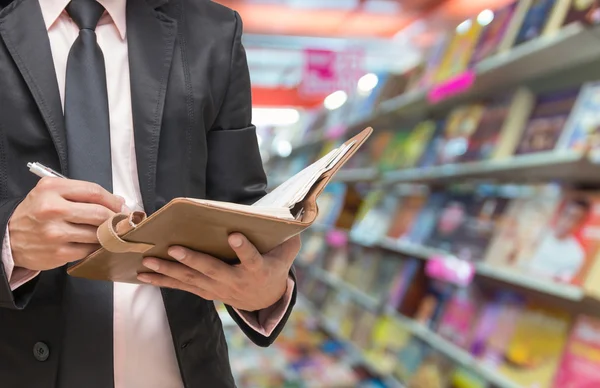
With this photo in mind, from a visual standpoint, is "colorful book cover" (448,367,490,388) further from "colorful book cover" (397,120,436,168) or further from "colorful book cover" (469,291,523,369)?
"colorful book cover" (397,120,436,168)

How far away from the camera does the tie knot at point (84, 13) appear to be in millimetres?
986

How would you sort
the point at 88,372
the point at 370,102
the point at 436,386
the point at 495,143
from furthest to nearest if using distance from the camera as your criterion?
1. the point at 370,102
2. the point at 436,386
3. the point at 495,143
4. the point at 88,372

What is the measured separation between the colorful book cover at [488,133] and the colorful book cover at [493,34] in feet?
0.75

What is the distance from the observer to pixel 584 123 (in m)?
1.98

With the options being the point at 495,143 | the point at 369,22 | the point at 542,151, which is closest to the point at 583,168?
the point at 542,151

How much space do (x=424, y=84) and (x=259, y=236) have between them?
255cm

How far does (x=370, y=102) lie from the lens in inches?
159

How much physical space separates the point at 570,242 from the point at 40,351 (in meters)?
1.76

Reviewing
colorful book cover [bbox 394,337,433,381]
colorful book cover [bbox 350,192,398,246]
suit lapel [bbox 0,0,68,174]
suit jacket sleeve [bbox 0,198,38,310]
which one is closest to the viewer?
suit jacket sleeve [bbox 0,198,38,310]

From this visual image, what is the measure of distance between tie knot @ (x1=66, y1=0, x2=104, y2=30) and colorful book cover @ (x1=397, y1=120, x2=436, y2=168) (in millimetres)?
2388


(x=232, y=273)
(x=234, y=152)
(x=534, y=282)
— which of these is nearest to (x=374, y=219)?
(x=534, y=282)

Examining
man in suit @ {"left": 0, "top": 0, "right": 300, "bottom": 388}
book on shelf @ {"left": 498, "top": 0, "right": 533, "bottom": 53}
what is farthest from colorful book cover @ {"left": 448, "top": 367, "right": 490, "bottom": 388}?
man in suit @ {"left": 0, "top": 0, "right": 300, "bottom": 388}

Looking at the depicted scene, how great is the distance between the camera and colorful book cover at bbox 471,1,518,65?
2458 mm

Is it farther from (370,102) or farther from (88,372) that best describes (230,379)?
(370,102)
